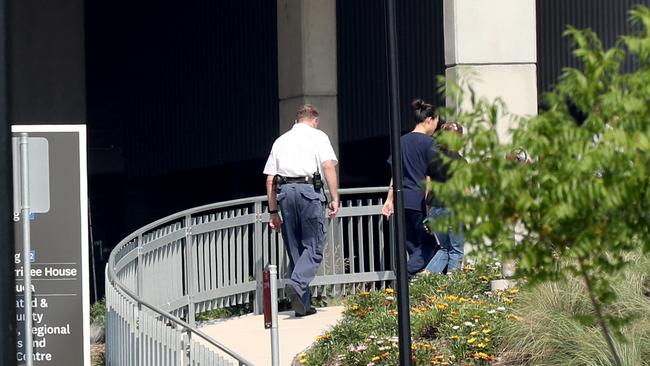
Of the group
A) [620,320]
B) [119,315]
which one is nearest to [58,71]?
[119,315]

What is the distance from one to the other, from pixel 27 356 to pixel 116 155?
1438cm

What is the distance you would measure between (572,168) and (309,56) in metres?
11.6

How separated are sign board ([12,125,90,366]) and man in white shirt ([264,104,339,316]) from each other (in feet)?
8.24

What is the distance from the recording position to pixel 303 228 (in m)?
11.6

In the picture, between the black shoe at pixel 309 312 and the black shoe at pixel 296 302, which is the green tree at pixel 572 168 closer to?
the black shoe at pixel 296 302

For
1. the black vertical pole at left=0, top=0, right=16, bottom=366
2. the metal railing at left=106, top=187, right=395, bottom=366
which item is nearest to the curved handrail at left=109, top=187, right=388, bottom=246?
the metal railing at left=106, top=187, right=395, bottom=366

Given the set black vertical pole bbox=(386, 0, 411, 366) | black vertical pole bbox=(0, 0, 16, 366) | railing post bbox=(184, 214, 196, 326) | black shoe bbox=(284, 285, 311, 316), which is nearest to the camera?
black vertical pole bbox=(0, 0, 16, 366)

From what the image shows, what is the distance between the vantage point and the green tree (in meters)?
4.54

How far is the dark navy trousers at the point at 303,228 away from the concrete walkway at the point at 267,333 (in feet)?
1.08

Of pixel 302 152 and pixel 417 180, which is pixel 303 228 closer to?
pixel 302 152

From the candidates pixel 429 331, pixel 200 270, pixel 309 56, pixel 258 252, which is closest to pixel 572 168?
pixel 429 331

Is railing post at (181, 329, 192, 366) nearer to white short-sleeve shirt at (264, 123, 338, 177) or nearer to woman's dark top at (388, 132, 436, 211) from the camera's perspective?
white short-sleeve shirt at (264, 123, 338, 177)

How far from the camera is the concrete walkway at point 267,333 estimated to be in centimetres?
1030

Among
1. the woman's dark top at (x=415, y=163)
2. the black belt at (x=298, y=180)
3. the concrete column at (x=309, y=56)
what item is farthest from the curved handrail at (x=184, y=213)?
the concrete column at (x=309, y=56)
